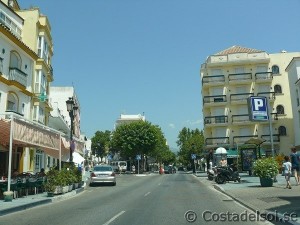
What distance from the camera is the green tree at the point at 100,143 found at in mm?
112062

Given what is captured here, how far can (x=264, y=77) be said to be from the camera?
190 ft

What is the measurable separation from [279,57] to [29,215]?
55.8m

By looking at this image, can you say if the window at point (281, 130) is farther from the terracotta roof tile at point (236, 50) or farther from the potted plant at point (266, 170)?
the potted plant at point (266, 170)

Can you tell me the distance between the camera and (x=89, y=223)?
366 inches

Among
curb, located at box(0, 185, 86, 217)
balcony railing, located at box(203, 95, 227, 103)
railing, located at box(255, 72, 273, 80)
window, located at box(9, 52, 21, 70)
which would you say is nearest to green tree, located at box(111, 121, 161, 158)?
balcony railing, located at box(203, 95, 227, 103)

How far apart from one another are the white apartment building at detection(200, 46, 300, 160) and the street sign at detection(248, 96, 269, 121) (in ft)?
122

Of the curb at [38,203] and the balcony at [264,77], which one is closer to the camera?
the curb at [38,203]

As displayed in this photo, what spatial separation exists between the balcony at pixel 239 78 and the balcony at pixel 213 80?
133cm

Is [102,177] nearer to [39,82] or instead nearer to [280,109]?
[39,82]

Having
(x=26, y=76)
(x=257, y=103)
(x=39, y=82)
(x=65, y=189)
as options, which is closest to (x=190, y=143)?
(x=39, y=82)

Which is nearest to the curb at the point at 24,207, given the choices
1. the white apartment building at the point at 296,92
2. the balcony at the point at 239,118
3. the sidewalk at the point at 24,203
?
the sidewalk at the point at 24,203

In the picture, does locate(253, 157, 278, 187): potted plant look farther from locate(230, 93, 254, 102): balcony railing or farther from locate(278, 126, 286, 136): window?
locate(230, 93, 254, 102): balcony railing

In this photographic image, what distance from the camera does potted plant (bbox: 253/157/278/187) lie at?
1894 cm

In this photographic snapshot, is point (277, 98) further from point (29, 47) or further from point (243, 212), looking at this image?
point (243, 212)
